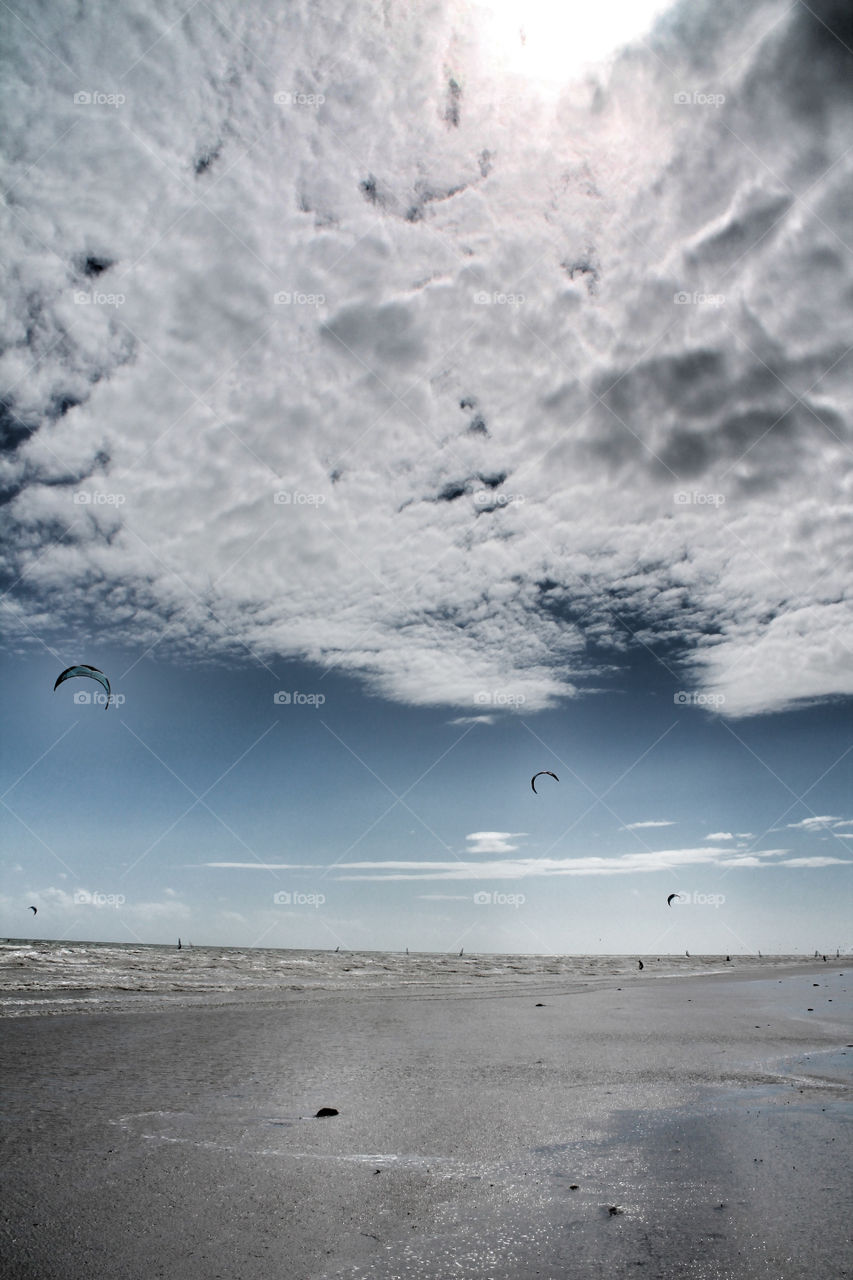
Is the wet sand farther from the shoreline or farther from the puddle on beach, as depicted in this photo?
the shoreline

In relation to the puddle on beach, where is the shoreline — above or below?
below

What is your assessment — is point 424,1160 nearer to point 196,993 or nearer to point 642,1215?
point 642,1215

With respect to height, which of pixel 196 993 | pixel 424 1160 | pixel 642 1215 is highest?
pixel 642 1215

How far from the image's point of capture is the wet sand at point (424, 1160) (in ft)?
12.6

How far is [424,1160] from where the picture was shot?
552 centimetres

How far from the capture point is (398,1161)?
5.50 metres

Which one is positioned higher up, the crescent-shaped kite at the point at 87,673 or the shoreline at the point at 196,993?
the crescent-shaped kite at the point at 87,673

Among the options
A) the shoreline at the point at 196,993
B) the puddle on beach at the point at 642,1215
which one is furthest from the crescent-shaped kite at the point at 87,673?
the puddle on beach at the point at 642,1215

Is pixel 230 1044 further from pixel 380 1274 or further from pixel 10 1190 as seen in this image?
pixel 380 1274

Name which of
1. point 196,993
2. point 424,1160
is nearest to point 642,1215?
point 424,1160

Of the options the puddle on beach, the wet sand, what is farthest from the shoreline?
the puddle on beach

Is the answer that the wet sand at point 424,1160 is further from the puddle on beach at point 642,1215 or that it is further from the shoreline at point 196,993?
the shoreline at point 196,993

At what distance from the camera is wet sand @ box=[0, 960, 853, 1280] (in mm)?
3855

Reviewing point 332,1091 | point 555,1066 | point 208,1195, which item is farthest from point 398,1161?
point 555,1066
